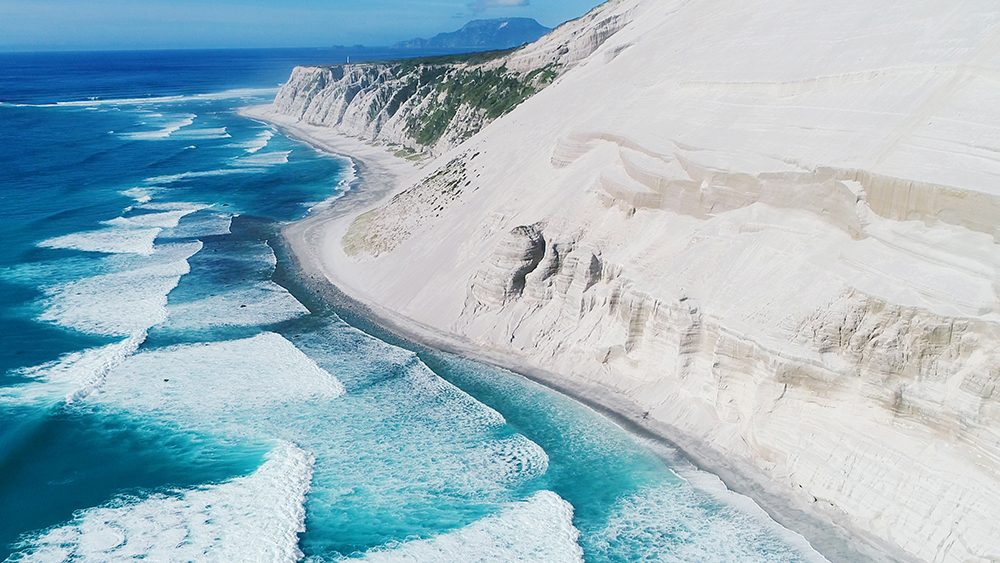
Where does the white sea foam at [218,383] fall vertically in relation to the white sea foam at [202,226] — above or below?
below

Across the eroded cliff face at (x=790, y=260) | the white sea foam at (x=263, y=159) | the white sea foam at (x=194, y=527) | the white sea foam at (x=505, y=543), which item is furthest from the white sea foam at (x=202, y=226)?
the white sea foam at (x=505, y=543)

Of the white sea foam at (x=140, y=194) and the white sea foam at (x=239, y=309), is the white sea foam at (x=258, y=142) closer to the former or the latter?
the white sea foam at (x=140, y=194)

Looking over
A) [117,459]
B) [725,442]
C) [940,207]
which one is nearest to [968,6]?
[940,207]

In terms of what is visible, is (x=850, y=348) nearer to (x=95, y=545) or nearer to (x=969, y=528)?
(x=969, y=528)

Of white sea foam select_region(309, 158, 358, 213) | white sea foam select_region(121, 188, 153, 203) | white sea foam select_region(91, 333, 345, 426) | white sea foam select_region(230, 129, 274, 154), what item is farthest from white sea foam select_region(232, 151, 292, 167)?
white sea foam select_region(91, 333, 345, 426)

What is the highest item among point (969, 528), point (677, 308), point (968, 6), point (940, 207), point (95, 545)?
point (968, 6)

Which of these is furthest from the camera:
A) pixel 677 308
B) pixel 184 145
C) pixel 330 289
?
pixel 184 145

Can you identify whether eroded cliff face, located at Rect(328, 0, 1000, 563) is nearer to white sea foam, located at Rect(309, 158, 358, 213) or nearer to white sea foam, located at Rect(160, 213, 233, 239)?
white sea foam, located at Rect(160, 213, 233, 239)
